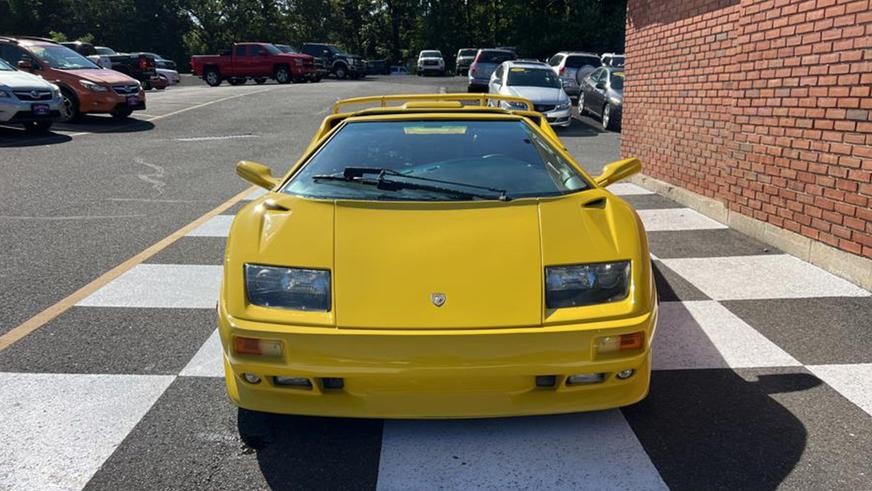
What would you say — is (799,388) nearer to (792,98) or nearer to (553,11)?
(792,98)

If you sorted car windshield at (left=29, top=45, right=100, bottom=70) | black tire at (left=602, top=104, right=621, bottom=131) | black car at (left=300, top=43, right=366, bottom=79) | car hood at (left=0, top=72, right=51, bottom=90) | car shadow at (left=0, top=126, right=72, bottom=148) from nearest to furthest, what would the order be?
1. car shadow at (left=0, top=126, right=72, bottom=148)
2. car hood at (left=0, top=72, right=51, bottom=90)
3. black tire at (left=602, top=104, right=621, bottom=131)
4. car windshield at (left=29, top=45, right=100, bottom=70)
5. black car at (left=300, top=43, right=366, bottom=79)

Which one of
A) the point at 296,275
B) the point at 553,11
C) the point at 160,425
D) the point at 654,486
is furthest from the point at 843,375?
the point at 553,11

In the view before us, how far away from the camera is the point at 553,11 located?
40312 millimetres

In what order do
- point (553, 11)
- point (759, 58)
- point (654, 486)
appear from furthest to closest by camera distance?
1. point (553, 11)
2. point (759, 58)
3. point (654, 486)

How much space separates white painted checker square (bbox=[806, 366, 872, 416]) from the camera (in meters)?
3.00

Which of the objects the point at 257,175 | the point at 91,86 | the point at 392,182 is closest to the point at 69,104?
the point at 91,86

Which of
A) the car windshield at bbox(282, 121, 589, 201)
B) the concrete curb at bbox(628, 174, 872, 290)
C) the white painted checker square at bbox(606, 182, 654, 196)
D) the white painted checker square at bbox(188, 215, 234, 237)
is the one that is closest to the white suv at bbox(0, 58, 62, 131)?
the white painted checker square at bbox(188, 215, 234, 237)

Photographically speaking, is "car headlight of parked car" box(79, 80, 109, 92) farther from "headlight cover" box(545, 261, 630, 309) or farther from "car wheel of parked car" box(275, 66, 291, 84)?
"car wheel of parked car" box(275, 66, 291, 84)

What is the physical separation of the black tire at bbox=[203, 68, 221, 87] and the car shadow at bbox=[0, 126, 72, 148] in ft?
58.8

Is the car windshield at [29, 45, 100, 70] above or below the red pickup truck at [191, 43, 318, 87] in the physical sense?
below

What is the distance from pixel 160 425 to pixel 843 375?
3.29m

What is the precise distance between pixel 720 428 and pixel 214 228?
5006 mm

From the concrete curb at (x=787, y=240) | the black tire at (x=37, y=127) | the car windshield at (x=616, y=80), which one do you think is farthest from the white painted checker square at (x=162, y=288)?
the car windshield at (x=616, y=80)

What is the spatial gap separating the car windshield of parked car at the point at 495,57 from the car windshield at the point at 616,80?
31.1 feet
